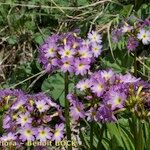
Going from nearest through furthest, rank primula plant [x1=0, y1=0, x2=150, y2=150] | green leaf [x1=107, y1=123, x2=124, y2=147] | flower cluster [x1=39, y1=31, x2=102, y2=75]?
primula plant [x1=0, y1=0, x2=150, y2=150]
flower cluster [x1=39, y1=31, x2=102, y2=75]
green leaf [x1=107, y1=123, x2=124, y2=147]

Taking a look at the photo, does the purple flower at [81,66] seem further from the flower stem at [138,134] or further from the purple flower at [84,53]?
the flower stem at [138,134]

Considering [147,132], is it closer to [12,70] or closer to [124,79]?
[124,79]

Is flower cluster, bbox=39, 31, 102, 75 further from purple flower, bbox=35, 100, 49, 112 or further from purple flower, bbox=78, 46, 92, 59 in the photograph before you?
purple flower, bbox=35, 100, 49, 112

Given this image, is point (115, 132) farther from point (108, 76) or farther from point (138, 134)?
point (108, 76)

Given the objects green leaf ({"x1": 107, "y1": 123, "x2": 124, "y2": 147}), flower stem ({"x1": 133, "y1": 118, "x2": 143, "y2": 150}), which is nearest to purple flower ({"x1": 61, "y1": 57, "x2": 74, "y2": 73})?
flower stem ({"x1": 133, "y1": 118, "x2": 143, "y2": 150})

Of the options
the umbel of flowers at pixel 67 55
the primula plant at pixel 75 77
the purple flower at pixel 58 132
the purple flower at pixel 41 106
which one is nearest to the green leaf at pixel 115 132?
the primula plant at pixel 75 77

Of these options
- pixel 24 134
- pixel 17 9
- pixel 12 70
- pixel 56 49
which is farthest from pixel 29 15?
pixel 24 134

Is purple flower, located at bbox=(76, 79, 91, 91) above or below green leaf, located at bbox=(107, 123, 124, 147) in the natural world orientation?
above

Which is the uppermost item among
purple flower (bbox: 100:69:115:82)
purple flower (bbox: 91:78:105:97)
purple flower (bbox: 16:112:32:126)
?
purple flower (bbox: 100:69:115:82)

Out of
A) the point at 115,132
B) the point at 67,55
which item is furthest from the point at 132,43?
the point at 67,55

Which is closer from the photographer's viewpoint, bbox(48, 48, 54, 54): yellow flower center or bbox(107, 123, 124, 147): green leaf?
bbox(48, 48, 54, 54): yellow flower center
